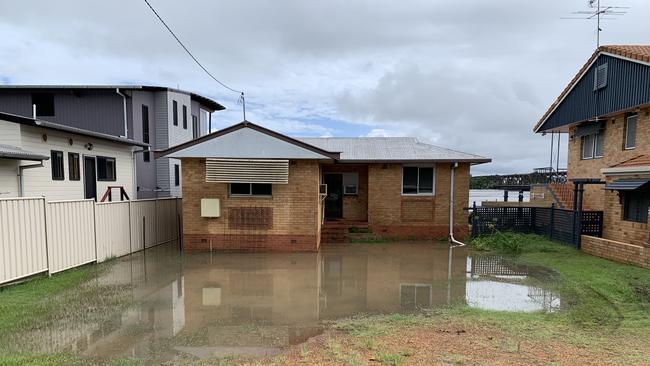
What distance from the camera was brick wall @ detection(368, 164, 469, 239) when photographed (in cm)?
1370

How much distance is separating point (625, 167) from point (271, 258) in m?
10.1

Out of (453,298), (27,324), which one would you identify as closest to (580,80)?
(453,298)

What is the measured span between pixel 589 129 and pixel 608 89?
5.93ft

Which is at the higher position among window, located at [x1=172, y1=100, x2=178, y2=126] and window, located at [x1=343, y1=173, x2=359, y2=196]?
window, located at [x1=172, y1=100, x2=178, y2=126]

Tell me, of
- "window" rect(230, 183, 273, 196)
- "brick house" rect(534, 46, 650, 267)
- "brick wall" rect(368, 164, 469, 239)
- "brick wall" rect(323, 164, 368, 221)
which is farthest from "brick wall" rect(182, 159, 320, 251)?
"brick house" rect(534, 46, 650, 267)

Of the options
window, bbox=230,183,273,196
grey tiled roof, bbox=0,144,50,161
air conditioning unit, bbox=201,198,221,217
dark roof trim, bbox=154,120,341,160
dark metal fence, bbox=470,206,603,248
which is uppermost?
dark roof trim, bbox=154,120,341,160

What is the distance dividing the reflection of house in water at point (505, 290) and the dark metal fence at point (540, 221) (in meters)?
3.35

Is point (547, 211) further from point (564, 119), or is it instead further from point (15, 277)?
point (15, 277)

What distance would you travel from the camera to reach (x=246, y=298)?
6.78 m

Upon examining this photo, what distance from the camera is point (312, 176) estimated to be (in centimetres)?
1112

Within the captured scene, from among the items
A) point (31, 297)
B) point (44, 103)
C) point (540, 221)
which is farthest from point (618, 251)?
point (44, 103)

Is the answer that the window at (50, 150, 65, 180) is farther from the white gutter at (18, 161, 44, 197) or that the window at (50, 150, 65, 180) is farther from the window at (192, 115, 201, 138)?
the window at (192, 115, 201, 138)

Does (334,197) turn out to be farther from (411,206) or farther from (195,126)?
(195,126)

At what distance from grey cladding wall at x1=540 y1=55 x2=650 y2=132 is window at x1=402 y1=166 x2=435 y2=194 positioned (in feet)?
20.3
